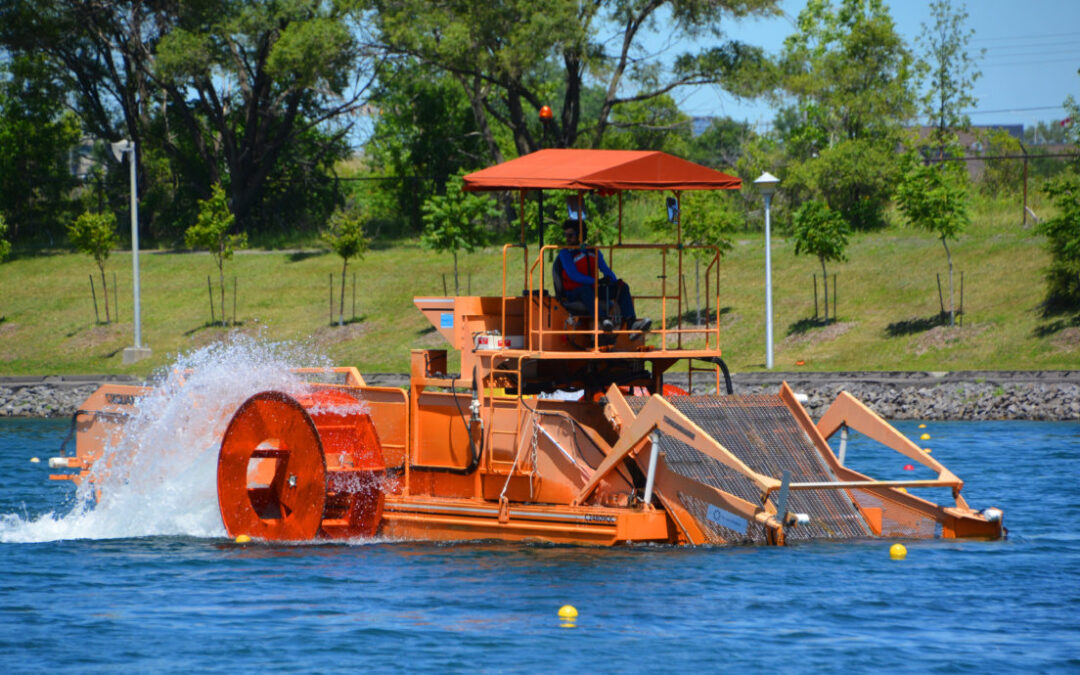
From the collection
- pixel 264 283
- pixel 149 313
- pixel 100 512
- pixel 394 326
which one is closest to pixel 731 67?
pixel 394 326

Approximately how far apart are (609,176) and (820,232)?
22990 mm

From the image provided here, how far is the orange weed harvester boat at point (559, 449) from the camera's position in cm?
1237

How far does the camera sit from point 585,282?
1371cm

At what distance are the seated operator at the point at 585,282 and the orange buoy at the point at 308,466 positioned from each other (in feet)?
8.57

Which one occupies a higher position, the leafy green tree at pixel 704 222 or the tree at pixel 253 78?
the tree at pixel 253 78

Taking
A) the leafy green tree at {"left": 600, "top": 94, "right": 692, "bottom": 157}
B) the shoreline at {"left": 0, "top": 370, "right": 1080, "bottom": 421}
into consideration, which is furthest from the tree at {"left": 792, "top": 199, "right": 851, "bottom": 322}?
the leafy green tree at {"left": 600, "top": 94, "right": 692, "bottom": 157}

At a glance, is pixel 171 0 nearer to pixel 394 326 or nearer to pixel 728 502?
pixel 394 326

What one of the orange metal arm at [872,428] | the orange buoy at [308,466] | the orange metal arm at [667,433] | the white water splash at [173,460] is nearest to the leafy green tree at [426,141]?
the white water splash at [173,460]

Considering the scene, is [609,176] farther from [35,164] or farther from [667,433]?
[35,164]

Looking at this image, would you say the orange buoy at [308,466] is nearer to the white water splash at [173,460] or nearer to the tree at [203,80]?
the white water splash at [173,460]

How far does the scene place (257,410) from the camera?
46.1 feet

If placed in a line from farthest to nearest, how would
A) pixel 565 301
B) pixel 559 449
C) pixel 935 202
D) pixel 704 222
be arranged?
1. pixel 704 222
2. pixel 935 202
3. pixel 565 301
4. pixel 559 449

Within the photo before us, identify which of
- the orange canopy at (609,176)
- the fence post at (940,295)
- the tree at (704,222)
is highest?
the tree at (704,222)

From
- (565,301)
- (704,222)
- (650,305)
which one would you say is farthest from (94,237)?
(565,301)
